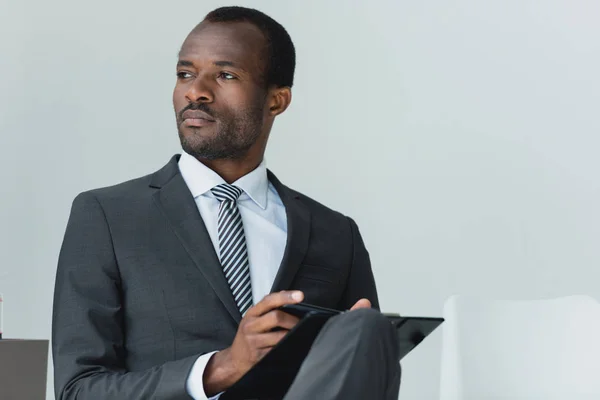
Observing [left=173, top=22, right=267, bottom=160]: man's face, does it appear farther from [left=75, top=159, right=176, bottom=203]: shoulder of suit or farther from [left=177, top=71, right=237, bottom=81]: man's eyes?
[left=75, top=159, right=176, bottom=203]: shoulder of suit

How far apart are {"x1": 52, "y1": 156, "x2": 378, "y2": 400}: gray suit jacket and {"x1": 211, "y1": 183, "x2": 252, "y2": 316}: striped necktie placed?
0.04 metres

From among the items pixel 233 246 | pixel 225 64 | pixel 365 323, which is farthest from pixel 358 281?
pixel 365 323

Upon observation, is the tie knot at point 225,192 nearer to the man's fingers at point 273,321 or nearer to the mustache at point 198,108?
the mustache at point 198,108

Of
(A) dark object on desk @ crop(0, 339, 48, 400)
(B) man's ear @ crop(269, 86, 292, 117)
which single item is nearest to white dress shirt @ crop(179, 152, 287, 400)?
(B) man's ear @ crop(269, 86, 292, 117)

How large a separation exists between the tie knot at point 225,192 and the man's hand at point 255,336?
0.44 m

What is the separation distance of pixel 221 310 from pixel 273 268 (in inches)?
7.5

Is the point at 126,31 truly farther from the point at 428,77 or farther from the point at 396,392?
the point at 396,392

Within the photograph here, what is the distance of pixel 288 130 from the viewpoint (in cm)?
427

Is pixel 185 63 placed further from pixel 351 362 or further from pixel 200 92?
pixel 351 362

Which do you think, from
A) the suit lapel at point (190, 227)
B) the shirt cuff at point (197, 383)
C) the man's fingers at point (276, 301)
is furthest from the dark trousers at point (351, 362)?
the suit lapel at point (190, 227)

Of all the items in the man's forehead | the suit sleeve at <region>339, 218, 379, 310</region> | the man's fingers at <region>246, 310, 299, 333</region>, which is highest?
the man's forehead

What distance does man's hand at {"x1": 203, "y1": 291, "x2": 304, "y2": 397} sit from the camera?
141cm

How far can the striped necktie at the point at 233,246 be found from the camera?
70.9 inches

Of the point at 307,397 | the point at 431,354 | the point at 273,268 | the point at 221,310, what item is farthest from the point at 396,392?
the point at 431,354
